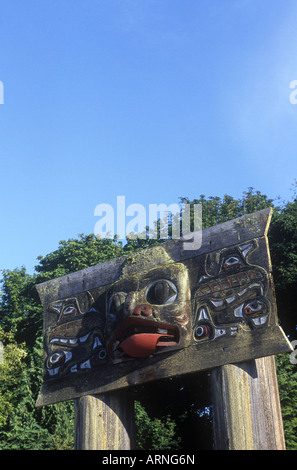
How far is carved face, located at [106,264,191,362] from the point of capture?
404 inches

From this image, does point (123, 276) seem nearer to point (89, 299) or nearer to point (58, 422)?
point (89, 299)

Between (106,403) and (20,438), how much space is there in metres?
9.75

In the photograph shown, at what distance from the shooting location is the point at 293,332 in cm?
2316

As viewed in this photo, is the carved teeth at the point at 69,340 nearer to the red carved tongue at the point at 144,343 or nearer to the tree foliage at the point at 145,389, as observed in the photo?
the red carved tongue at the point at 144,343

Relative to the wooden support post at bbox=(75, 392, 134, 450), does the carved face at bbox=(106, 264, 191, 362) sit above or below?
above

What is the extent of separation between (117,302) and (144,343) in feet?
3.41

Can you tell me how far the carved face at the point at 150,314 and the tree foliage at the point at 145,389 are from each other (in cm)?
743

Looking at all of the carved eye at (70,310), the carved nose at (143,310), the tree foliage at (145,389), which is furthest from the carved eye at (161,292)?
the tree foliage at (145,389)

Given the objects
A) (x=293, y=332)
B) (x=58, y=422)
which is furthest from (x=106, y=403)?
(x=293, y=332)

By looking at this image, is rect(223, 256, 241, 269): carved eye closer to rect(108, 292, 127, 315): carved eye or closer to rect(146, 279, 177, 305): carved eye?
rect(146, 279, 177, 305): carved eye

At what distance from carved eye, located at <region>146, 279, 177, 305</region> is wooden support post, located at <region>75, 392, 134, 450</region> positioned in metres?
2.04

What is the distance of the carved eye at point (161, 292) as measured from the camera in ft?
34.4

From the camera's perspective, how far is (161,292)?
1062 cm

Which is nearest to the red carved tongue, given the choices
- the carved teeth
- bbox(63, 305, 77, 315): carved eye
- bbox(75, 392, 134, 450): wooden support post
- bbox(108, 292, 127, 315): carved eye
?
bbox(108, 292, 127, 315): carved eye
